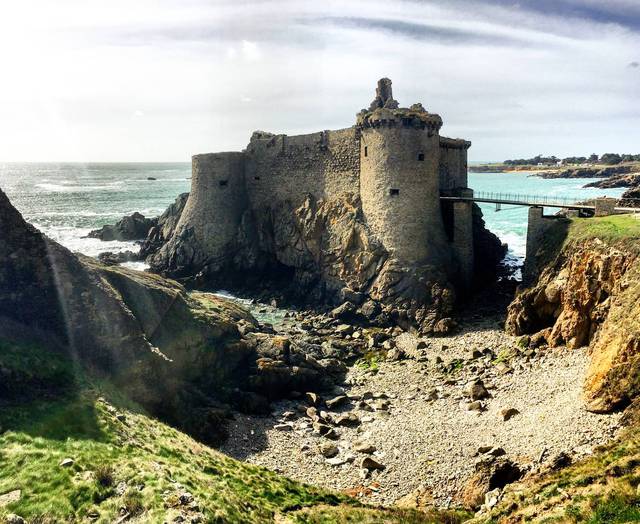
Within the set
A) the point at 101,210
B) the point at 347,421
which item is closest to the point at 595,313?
the point at 347,421

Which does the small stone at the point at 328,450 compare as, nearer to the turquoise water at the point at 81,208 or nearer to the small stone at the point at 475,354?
the small stone at the point at 475,354

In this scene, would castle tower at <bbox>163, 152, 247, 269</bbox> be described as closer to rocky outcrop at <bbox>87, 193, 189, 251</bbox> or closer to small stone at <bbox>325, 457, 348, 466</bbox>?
rocky outcrop at <bbox>87, 193, 189, 251</bbox>

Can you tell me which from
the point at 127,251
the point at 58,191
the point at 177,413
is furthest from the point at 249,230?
the point at 58,191

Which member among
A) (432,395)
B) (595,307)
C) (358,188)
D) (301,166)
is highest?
(301,166)

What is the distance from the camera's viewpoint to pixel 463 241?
40.1 metres

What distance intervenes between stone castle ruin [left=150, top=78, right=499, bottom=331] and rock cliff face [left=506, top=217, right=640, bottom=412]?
6.46 m

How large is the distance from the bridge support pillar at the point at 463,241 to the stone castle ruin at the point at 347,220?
81mm

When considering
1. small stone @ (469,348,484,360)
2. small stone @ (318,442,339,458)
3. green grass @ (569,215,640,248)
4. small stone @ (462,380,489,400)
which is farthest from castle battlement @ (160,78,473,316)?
small stone @ (318,442,339,458)

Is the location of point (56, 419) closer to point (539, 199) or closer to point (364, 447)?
point (364, 447)

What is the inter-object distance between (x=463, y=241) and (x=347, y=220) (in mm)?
9256

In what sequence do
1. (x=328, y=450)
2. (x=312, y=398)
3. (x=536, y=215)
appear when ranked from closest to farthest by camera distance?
(x=328, y=450), (x=312, y=398), (x=536, y=215)

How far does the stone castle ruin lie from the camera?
38.6m

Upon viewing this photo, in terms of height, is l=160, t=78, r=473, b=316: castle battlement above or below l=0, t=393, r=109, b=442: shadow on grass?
above

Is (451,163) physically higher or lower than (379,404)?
higher
